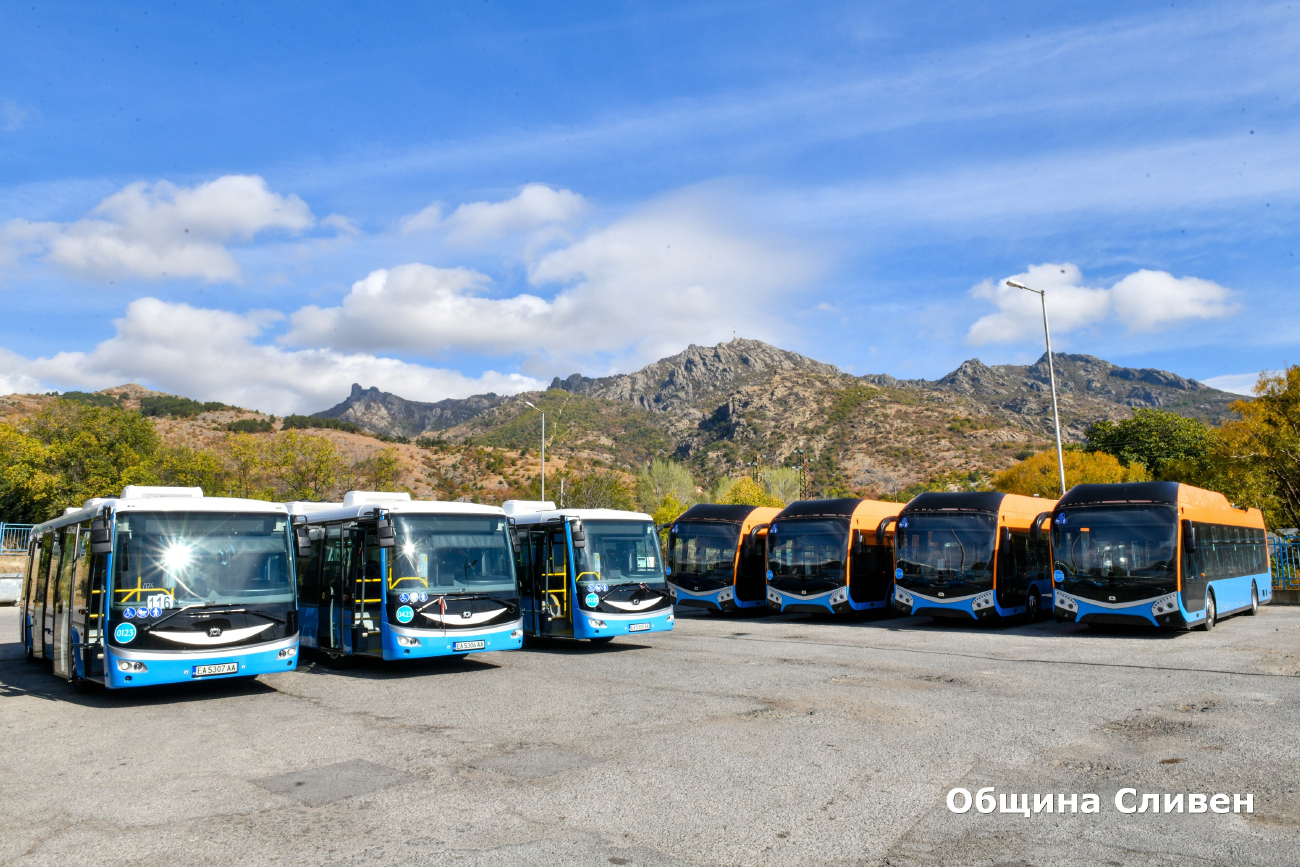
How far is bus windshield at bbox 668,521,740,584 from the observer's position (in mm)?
24188

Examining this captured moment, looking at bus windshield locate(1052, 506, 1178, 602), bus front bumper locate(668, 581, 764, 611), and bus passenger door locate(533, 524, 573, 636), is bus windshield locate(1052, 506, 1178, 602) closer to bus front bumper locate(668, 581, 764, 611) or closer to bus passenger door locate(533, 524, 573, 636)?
bus front bumper locate(668, 581, 764, 611)

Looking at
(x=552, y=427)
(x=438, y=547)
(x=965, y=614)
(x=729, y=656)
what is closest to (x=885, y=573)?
(x=965, y=614)

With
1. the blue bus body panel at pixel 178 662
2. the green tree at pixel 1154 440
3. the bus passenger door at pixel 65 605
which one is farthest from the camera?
the green tree at pixel 1154 440

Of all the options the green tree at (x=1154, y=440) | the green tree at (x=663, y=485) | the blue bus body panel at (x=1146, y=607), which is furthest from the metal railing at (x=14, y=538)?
the green tree at (x=1154, y=440)

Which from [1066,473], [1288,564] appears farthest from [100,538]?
[1066,473]

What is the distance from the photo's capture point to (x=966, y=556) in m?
20.0

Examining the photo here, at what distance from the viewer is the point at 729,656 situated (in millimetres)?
14898

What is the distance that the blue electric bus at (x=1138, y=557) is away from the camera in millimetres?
16969

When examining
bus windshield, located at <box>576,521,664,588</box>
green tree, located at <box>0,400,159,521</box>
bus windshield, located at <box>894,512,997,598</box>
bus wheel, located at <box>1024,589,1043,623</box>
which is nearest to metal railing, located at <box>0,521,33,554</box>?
green tree, located at <box>0,400,159,521</box>

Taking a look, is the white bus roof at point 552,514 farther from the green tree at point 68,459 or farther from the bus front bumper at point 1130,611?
the green tree at point 68,459

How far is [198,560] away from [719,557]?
15.4m

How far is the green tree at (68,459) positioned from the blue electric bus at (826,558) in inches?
1529

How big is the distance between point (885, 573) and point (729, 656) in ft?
34.6

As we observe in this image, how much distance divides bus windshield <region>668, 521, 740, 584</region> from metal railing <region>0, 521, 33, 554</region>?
2505 centimetres
